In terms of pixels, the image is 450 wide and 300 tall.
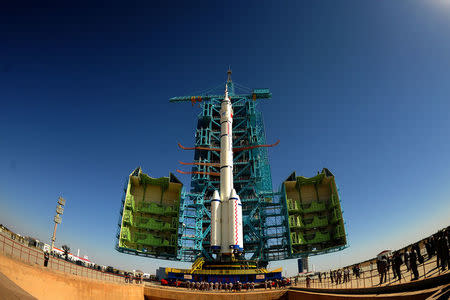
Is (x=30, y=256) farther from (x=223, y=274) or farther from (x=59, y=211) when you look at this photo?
(x=223, y=274)

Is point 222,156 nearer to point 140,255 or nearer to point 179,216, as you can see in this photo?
point 179,216

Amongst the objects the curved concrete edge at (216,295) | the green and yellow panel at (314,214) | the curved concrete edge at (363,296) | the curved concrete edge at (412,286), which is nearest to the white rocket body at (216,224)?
the curved concrete edge at (216,295)

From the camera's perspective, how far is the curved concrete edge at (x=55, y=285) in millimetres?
15711

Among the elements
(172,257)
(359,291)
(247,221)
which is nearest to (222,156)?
(247,221)

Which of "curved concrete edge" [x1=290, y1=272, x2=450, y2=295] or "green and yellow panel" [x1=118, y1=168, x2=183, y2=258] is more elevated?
"green and yellow panel" [x1=118, y1=168, x2=183, y2=258]

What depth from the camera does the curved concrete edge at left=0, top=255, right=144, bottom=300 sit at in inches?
619

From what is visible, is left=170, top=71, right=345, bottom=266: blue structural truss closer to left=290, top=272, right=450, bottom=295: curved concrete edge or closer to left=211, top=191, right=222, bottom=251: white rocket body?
left=211, top=191, right=222, bottom=251: white rocket body

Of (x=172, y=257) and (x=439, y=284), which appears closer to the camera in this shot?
(x=439, y=284)

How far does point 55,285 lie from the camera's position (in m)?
18.7

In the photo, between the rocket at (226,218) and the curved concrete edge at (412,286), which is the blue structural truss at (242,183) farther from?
the curved concrete edge at (412,286)

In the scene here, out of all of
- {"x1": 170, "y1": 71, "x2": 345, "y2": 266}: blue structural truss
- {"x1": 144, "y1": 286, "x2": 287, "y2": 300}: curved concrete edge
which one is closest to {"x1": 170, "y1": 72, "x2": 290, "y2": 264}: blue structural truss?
{"x1": 170, "y1": 71, "x2": 345, "y2": 266}: blue structural truss

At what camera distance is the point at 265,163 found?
5741 cm

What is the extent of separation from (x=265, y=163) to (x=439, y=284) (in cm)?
4799

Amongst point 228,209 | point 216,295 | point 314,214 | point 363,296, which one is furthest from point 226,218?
point 363,296
